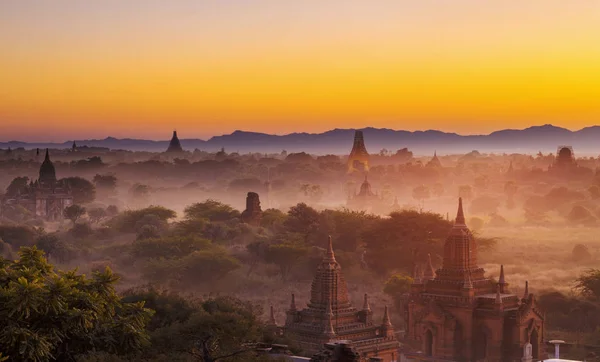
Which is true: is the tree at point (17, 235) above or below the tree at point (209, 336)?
below

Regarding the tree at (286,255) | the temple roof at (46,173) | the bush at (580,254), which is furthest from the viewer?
the temple roof at (46,173)

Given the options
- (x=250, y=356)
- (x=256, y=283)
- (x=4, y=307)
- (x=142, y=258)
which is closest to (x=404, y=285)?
(x=256, y=283)

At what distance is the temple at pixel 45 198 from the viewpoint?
12775 cm

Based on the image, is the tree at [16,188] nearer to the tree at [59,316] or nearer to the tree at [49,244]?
the tree at [49,244]

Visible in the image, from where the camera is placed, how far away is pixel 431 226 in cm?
8419

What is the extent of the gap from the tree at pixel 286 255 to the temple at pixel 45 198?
4885 centimetres

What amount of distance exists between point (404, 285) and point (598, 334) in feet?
53.9

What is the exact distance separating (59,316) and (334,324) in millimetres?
14691

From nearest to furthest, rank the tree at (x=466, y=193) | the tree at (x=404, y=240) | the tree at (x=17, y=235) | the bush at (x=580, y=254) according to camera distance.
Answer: the tree at (x=404, y=240) → the tree at (x=17, y=235) → the bush at (x=580, y=254) → the tree at (x=466, y=193)

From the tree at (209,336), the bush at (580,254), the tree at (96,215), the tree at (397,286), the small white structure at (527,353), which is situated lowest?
the bush at (580,254)

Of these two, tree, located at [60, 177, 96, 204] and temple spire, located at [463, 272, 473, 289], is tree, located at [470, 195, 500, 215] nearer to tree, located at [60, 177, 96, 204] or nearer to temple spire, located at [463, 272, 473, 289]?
tree, located at [60, 177, 96, 204]

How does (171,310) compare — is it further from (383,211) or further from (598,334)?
(383,211)

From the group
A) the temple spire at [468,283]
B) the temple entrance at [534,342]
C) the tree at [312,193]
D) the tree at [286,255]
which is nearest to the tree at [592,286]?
the temple entrance at [534,342]

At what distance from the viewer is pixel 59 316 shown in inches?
1201
